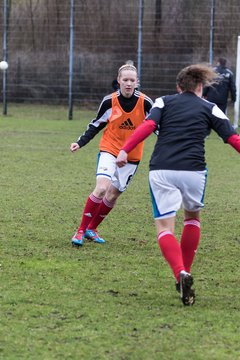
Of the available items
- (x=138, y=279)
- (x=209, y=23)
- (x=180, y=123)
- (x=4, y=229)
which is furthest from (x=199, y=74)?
(x=209, y=23)

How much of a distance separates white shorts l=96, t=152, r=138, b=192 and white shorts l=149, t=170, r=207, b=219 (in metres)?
2.05

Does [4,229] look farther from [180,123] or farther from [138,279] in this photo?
[180,123]

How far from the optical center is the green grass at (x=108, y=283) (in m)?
4.81

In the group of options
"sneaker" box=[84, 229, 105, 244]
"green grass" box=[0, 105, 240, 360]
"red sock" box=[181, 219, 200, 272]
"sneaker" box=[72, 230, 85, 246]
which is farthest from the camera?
"sneaker" box=[84, 229, 105, 244]

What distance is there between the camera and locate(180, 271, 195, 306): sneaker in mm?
5555

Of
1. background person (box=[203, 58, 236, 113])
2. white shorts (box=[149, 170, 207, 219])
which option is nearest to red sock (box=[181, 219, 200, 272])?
white shorts (box=[149, 170, 207, 219])

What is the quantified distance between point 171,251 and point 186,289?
1.18ft

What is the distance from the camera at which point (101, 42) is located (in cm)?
2858

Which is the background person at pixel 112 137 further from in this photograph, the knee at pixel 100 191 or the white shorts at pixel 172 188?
the white shorts at pixel 172 188

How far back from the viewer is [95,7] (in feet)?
92.6

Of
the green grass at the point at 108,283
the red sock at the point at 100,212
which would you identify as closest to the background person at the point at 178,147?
the green grass at the point at 108,283

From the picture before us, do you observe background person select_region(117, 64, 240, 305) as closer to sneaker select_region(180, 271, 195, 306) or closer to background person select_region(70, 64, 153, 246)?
sneaker select_region(180, 271, 195, 306)

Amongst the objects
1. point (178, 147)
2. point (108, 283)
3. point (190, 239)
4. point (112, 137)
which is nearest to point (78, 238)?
point (112, 137)

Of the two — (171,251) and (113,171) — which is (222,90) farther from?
(171,251)
